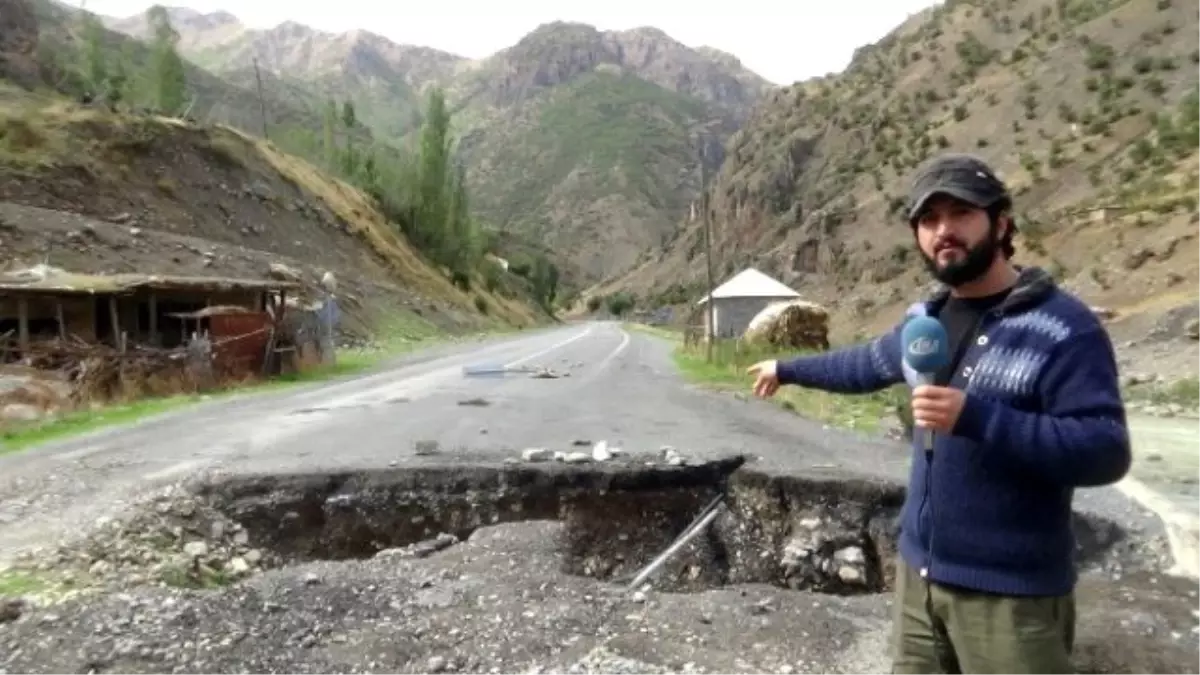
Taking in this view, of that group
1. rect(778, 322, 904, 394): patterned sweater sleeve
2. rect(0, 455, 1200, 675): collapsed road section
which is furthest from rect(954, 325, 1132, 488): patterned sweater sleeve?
rect(0, 455, 1200, 675): collapsed road section

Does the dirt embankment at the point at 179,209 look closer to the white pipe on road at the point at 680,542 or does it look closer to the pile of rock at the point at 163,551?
the pile of rock at the point at 163,551

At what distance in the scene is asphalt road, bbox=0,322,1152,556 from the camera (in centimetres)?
802

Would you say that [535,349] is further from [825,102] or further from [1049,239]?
[825,102]

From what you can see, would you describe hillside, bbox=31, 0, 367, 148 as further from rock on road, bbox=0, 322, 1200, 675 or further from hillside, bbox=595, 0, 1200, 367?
rock on road, bbox=0, 322, 1200, 675

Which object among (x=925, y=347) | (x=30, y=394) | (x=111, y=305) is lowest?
(x=30, y=394)

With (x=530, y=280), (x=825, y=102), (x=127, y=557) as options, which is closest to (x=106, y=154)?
(x=127, y=557)

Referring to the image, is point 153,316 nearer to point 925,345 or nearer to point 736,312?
point 736,312

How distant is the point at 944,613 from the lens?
2541 mm

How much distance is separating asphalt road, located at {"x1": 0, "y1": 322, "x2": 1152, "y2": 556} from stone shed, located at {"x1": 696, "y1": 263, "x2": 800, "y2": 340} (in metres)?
13.8

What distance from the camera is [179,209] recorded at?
3675 centimetres

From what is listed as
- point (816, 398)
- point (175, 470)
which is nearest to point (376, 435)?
point (175, 470)

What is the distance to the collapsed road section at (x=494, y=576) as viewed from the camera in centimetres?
479

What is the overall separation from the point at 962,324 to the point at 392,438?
8956mm

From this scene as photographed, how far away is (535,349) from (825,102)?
158 ft
